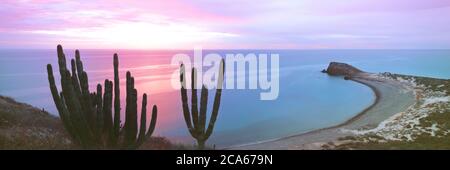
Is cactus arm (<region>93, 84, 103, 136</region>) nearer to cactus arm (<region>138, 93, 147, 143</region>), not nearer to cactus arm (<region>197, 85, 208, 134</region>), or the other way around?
cactus arm (<region>138, 93, 147, 143</region>)

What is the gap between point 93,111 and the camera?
12172 millimetres

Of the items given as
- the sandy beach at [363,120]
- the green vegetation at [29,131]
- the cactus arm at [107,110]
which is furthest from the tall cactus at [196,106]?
the sandy beach at [363,120]

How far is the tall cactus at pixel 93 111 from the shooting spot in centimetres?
1170

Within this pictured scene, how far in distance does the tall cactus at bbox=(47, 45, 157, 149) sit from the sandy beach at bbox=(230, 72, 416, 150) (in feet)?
33.7

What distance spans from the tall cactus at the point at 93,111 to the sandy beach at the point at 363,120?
33.7 feet

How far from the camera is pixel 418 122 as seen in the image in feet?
78.4

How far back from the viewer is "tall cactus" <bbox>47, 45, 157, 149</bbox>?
38.4 ft

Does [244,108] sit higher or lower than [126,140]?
lower

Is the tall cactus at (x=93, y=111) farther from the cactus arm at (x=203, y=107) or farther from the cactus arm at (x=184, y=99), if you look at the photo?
the cactus arm at (x=203, y=107)

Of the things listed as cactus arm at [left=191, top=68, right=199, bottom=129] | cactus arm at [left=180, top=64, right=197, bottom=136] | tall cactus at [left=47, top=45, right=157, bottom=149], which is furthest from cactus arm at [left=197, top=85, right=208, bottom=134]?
tall cactus at [left=47, top=45, right=157, bottom=149]

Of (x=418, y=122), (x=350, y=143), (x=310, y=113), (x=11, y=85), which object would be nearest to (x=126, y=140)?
(x=350, y=143)

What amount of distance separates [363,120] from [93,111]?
25.0 meters
